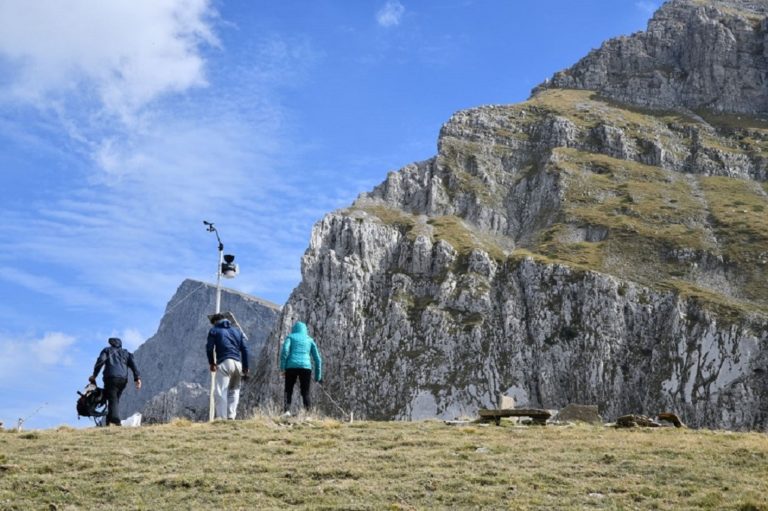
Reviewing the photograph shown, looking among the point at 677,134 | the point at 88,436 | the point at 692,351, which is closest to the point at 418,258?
the point at 692,351

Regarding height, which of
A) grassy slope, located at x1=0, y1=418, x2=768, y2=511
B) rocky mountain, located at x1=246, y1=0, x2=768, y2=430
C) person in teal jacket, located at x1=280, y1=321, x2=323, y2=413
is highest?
rocky mountain, located at x1=246, y1=0, x2=768, y2=430

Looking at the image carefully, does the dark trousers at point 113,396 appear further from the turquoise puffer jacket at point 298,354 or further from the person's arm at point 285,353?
the turquoise puffer jacket at point 298,354

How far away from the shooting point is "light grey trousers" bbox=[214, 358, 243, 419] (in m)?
24.6

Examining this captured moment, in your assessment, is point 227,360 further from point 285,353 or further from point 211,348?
point 285,353

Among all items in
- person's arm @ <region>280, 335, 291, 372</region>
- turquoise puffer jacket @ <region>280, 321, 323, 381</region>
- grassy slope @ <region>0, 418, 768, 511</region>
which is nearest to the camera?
grassy slope @ <region>0, 418, 768, 511</region>

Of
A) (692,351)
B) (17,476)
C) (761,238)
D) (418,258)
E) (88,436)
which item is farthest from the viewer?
(418,258)

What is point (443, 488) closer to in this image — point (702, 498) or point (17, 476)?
point (702, 498)

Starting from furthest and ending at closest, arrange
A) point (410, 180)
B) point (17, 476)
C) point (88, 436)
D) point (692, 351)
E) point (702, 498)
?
point (410, 180)
point (692, 351)
point (88, 436)
point (17, 476)
point (702, 498)

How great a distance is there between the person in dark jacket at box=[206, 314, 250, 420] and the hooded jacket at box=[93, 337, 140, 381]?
80.4 inches

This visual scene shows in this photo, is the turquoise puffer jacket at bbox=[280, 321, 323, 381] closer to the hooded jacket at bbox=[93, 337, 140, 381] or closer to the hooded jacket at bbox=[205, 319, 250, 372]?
the hooded jacket at bbox=[205, 319, 250, 372]

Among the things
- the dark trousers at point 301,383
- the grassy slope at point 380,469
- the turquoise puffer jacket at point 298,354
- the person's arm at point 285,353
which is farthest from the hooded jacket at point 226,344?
the grassy slope at point 380,469

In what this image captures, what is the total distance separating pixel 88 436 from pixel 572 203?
14208 centimetres

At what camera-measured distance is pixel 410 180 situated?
17112cm

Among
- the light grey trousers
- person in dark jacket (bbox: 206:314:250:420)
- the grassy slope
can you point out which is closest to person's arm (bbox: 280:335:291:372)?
person in dark jacket (bbox: 206:314:250:420)
